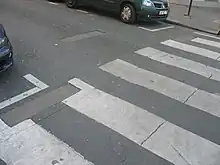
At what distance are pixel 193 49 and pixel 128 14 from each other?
328cm

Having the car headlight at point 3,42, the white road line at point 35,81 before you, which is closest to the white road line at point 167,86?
the white road line at point 35,81

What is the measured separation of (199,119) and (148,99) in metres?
0.96

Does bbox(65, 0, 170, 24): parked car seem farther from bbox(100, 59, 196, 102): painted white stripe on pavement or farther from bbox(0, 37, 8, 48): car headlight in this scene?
bbox(0, 37, 8, 48): car headlight

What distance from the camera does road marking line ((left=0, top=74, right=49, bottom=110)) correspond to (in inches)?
196

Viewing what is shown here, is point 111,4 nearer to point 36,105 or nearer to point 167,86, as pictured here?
point 167,86

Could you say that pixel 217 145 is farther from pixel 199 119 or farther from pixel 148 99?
pixel 148 99

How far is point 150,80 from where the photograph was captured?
20.0 feet

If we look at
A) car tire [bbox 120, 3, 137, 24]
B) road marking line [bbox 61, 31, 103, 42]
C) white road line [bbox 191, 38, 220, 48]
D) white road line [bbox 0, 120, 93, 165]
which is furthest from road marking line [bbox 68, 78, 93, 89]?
car tire [bbox 120, 3, 137, 24]

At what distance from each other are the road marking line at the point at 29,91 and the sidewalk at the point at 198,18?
720 cm

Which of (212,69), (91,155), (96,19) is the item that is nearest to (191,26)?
(96,19)

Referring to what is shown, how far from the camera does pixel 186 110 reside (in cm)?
506

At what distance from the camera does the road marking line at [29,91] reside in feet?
16.4

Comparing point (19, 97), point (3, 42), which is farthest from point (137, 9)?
point (19, 97)

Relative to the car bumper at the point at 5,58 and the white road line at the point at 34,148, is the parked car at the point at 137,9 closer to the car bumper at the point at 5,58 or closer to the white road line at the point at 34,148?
the car bumper at the point at 5,58
